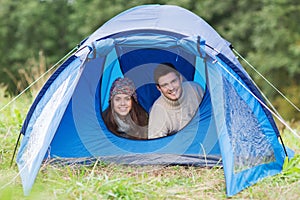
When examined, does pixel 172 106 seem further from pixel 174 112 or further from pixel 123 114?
pixel 123 114

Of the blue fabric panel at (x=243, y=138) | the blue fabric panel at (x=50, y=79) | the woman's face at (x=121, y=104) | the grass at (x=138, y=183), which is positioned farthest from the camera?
the woman's face at (x=121, y=104)

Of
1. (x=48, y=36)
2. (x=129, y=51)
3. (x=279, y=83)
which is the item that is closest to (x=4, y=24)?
(x=48, y=36)

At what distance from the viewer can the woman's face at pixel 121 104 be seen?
13.3 feet

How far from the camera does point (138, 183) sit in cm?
315

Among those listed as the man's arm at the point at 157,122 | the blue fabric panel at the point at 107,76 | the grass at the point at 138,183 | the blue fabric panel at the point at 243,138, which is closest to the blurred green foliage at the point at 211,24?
the blue fabric panel at the point at 107,76

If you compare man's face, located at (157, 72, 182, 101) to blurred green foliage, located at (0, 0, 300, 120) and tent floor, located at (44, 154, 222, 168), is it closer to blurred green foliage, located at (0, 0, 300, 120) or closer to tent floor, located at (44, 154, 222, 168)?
tent floor, located at (44, 154, 222, 168)

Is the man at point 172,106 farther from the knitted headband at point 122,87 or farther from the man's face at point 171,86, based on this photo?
the knitted headband at point 122,87

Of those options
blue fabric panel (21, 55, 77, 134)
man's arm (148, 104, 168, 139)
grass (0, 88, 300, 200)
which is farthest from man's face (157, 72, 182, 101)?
blue fabric panel (21, 55, 77, 134)

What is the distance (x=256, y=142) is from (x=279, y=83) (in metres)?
8.86

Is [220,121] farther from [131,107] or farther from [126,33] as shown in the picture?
[131,107]

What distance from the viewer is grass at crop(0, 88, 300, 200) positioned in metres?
2.92

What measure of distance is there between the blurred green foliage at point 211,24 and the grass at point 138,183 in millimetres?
5444

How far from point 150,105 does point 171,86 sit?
1.32 feet

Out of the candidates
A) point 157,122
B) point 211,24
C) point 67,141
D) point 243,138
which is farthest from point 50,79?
point 211,24
